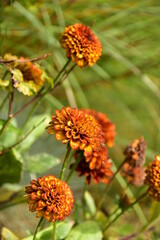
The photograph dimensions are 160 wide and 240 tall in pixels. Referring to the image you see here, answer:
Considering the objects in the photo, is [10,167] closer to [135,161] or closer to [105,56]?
[135,161]

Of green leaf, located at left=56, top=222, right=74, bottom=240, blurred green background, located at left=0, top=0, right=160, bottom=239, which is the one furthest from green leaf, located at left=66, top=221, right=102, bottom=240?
blurred green background, located at left=0, top=0, right=160, bottom=239

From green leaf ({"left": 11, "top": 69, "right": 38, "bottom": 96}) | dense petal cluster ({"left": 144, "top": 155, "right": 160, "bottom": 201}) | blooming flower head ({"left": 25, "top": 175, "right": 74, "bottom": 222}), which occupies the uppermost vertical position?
green leaf ({"left": 11, "top": 69, "right": 38, "bottom": 96})

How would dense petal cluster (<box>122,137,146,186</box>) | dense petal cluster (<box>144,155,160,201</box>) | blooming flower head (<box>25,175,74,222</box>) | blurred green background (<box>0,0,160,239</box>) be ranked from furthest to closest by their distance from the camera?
1. blurred green background (<box>0,0,160,239</box>)
2. dense petal cluster (<box>122,137,146,186</box>)
3. dense petal cluster (<box>144,155,160,201</box>)
4. blooming flower head (<box>25,175,74,222</box>)

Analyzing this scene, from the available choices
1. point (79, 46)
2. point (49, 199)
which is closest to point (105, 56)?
point (79, 46)

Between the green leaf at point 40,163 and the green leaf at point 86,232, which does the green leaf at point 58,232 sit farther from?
the green leaf at point 40,163

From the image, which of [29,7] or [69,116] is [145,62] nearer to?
[29,7]

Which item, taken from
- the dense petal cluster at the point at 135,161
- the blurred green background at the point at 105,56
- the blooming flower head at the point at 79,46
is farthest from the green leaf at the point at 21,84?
the blurred green background at the point at 105,56

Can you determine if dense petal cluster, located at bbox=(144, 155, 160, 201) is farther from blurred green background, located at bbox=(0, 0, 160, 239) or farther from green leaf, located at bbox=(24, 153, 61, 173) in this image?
blurred green background, located at bbox=(0, 0, 160, 239)
